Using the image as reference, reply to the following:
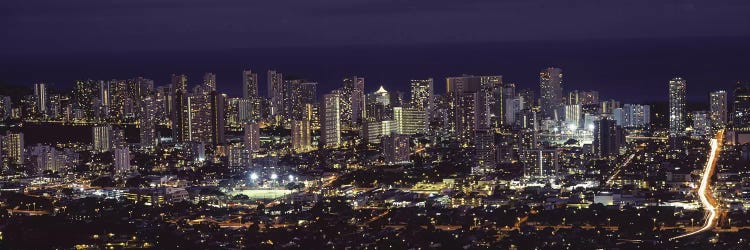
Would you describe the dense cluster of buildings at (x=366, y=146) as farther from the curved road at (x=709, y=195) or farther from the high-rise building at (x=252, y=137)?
the curved road at (x=709, y=195)

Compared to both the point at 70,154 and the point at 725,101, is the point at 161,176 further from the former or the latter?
the point at 725,101

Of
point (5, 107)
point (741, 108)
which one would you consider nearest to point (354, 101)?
point (5, 107)

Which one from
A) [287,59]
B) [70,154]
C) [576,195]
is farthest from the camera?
[287,59]

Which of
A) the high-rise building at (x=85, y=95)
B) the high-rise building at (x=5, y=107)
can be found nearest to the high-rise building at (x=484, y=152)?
the high-rise building at (x=85, y=95)

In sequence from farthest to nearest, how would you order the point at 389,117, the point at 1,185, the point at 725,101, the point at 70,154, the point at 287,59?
the point at 287,59 < the point at 389,117 < the point at 725,101 < the point at 70,154 < the point at 1,185

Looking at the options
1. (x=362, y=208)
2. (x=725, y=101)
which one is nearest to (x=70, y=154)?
(x=362, y=208)

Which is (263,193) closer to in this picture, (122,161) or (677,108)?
(122,161)
